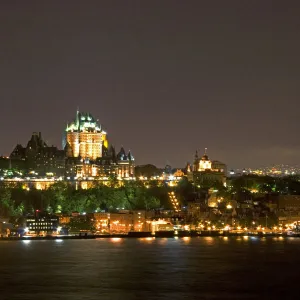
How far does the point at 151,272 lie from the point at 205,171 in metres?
94.7

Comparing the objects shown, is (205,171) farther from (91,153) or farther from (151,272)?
(151,272)

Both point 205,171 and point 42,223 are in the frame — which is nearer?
point 42,223

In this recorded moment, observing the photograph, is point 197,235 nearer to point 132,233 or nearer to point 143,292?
point 132,233

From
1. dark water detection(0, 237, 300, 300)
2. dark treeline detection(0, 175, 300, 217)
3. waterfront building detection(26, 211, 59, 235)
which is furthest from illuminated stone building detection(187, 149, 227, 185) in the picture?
dark water detection(0, 237, 300, 300)

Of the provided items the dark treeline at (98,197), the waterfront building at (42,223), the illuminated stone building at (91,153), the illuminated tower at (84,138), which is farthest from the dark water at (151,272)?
the illuminated tower at (84,138)

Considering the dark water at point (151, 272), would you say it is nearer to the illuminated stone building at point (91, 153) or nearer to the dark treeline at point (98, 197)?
the dark treeline at point (98, 197)

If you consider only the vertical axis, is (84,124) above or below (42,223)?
above

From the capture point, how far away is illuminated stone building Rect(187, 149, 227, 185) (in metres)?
156

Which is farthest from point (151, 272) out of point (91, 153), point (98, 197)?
point (91, 153)

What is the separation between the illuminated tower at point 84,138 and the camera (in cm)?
14912

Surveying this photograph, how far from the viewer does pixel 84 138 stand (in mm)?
150000

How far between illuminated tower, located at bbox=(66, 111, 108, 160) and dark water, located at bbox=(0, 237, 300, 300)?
61.9 metres

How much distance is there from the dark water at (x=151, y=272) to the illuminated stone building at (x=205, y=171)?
68.0 meters

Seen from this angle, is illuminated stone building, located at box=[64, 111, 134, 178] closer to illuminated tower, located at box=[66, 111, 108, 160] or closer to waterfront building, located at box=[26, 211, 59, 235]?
illuminated tower, located at box=[66, 111, 108, 160]
